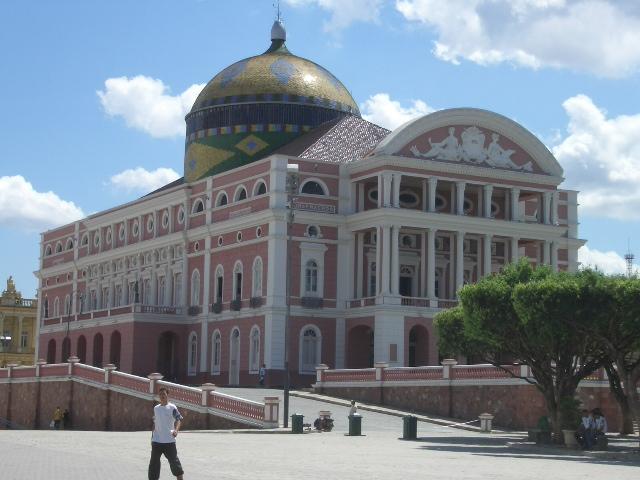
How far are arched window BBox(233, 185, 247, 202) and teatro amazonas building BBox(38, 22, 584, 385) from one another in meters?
0.14

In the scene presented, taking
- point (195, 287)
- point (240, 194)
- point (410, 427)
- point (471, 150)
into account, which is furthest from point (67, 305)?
point (410, 427)

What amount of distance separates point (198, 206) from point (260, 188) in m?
7.24

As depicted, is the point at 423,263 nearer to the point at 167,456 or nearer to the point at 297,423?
the point at 297,423

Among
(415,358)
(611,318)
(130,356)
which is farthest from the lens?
(130,356)

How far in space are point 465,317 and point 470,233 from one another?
84.5ft

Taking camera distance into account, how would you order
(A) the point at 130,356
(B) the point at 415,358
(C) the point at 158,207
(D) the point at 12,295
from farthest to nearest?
(D) the point at 12,295 → (C) the point at 158,207 → (A) the point at 130,356 → (B) the point at 415,358

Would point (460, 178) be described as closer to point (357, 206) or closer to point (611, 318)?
point (357, 206)

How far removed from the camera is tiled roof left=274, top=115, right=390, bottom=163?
70562mm

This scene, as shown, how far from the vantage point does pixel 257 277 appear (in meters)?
68.8

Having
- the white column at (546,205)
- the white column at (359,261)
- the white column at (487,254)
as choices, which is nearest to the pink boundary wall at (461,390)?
the white column at (359,261)

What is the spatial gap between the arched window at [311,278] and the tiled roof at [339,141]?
208 inches

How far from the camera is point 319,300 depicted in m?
68.2

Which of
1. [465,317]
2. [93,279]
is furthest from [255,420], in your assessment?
[93,279]

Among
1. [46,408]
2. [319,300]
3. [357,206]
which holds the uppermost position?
[357,206]
